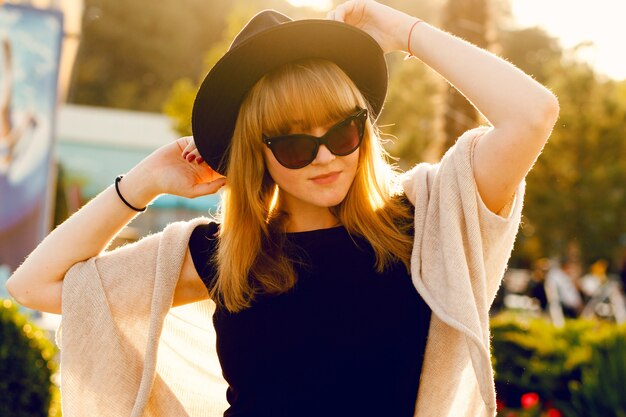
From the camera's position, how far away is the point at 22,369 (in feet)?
14.2

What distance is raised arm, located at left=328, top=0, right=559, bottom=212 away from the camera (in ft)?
6.56

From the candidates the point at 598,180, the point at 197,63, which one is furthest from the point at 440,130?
Answer: the point at 197,63

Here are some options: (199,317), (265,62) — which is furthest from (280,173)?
(199,317)

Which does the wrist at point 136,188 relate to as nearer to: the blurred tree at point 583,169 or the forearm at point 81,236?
the forearm at point 81,236

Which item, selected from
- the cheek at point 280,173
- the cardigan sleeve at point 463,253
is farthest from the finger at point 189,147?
the cardigan sleeve at point 463,253

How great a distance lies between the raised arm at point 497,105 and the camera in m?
2.00

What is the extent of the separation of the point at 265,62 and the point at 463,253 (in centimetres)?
76

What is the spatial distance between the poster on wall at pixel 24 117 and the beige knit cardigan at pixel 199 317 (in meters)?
5.89

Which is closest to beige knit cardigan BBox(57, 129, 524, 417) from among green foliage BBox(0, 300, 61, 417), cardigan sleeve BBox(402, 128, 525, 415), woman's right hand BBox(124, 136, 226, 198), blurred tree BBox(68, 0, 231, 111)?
cardigan sleeve BBox(402, 128, 525, 415)

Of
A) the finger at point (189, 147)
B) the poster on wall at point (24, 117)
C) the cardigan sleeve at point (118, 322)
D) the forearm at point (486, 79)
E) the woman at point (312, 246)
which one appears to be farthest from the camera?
the poster on wall at point (24, 117)

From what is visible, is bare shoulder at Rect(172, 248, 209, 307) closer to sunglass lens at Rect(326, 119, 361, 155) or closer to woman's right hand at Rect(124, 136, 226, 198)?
woman's right hand at Rect(124, 136, 226, 198)

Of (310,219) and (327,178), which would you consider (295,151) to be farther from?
(310,219)

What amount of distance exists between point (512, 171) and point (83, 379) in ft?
4.61

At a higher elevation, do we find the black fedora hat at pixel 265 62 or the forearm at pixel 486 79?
the forearm at pixel 486 79
